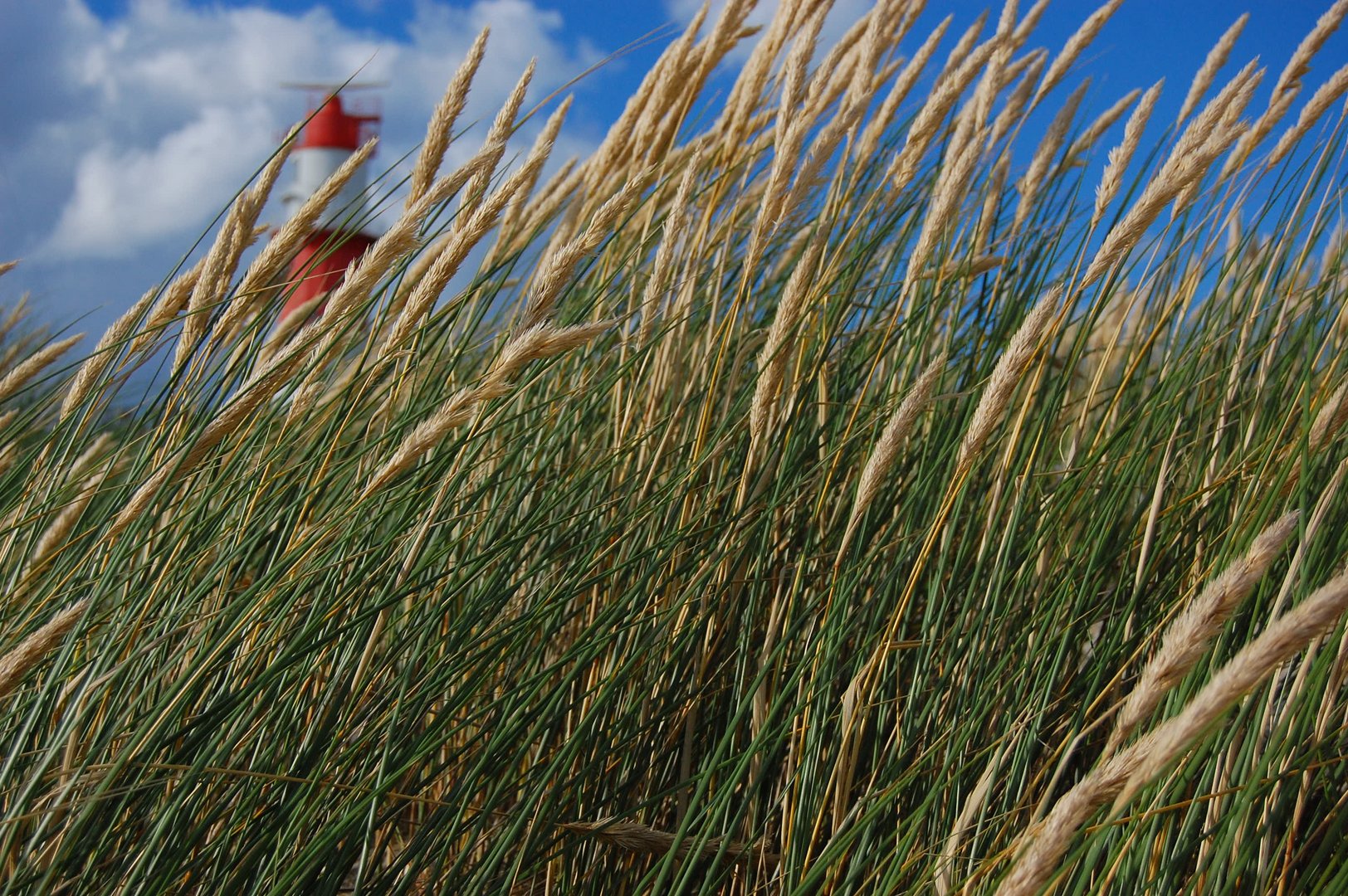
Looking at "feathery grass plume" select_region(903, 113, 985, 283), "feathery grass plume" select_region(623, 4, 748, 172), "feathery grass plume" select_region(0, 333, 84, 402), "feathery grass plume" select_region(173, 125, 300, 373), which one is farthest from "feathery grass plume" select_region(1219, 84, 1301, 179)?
"feathery grass plume" select_region(0, 333, 84, 402)

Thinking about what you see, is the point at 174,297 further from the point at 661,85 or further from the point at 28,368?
the point at 661,85

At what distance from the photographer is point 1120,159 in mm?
1330

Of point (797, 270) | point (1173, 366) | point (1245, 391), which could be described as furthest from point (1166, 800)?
point (1245, 391)

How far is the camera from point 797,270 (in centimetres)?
133

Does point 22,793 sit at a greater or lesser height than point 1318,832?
greater

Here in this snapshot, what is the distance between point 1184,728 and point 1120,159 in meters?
0.98

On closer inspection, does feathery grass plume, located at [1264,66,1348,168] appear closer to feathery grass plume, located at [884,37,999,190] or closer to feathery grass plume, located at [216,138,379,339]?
feathery grass plume, located at [884,37,999,190]

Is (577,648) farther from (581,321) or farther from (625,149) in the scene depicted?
(625,149)

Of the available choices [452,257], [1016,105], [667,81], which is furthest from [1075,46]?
[452,257]

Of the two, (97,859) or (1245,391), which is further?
(1245,391)

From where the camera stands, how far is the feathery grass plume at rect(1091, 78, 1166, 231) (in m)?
1.27

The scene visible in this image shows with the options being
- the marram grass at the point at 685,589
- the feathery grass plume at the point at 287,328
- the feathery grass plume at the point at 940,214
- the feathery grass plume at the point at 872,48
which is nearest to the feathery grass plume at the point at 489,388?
the marram grass at the point at 685,589

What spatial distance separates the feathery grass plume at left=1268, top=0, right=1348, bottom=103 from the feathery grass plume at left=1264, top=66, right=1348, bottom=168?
0.33 ft

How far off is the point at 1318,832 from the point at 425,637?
3.30 feet
